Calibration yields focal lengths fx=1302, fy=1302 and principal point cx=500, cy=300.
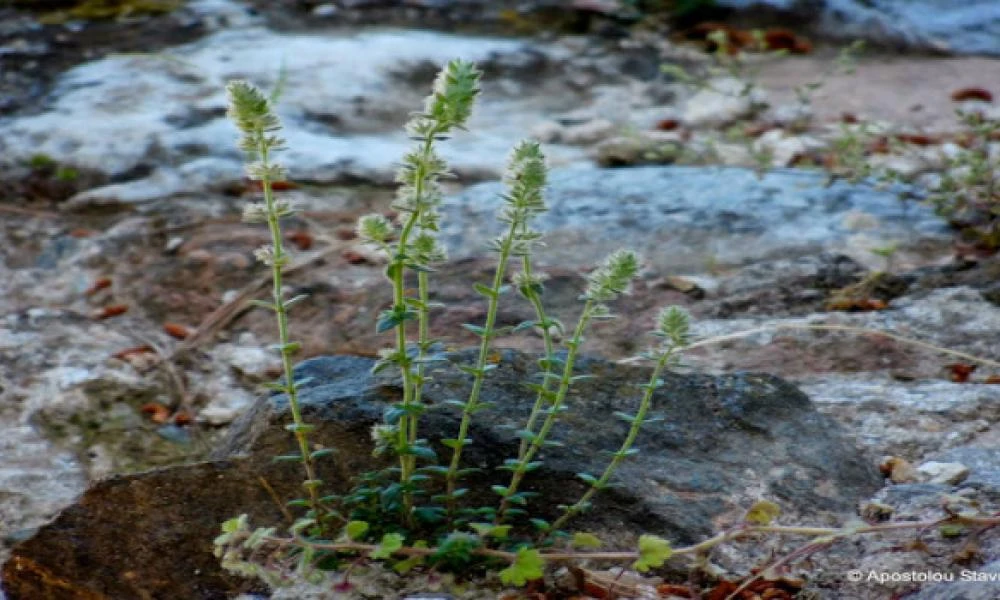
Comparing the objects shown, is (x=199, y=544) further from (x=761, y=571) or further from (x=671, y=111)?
(x=671, y=111)

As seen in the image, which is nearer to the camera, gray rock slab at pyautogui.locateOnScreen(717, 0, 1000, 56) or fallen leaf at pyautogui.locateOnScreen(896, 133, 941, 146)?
fallen leaf at pyautogui.locateOnScreen(896, 133, 941, 146)

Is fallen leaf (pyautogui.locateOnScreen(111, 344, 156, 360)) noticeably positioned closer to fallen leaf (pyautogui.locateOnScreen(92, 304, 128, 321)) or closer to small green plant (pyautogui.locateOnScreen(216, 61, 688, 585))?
fallen leaf (pyautogui.locateOnScreen(92, 304, 128, 321))

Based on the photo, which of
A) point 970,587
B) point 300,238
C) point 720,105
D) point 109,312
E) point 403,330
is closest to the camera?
point 970,587

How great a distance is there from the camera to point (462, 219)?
2.79 meters

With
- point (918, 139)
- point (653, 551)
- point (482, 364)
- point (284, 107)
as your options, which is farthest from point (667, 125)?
point (653, 551)

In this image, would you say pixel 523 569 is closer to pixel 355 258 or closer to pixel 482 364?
pixel 482 364

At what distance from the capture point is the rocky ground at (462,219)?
2158 millimetres

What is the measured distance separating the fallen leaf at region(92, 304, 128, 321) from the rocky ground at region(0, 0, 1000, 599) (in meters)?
0.02

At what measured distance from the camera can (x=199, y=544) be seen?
5.29ft

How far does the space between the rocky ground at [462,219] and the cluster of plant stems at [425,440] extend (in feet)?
1.23

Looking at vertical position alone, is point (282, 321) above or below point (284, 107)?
above

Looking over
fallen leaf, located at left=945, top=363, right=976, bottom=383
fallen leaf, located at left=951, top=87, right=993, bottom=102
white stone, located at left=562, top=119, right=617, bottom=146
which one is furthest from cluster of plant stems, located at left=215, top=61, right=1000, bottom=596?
fallen leaf, located at left=951, top=87, right=993, bottom=102

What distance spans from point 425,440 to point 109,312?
4.16 ft

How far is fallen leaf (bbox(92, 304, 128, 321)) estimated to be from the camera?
2578mm
